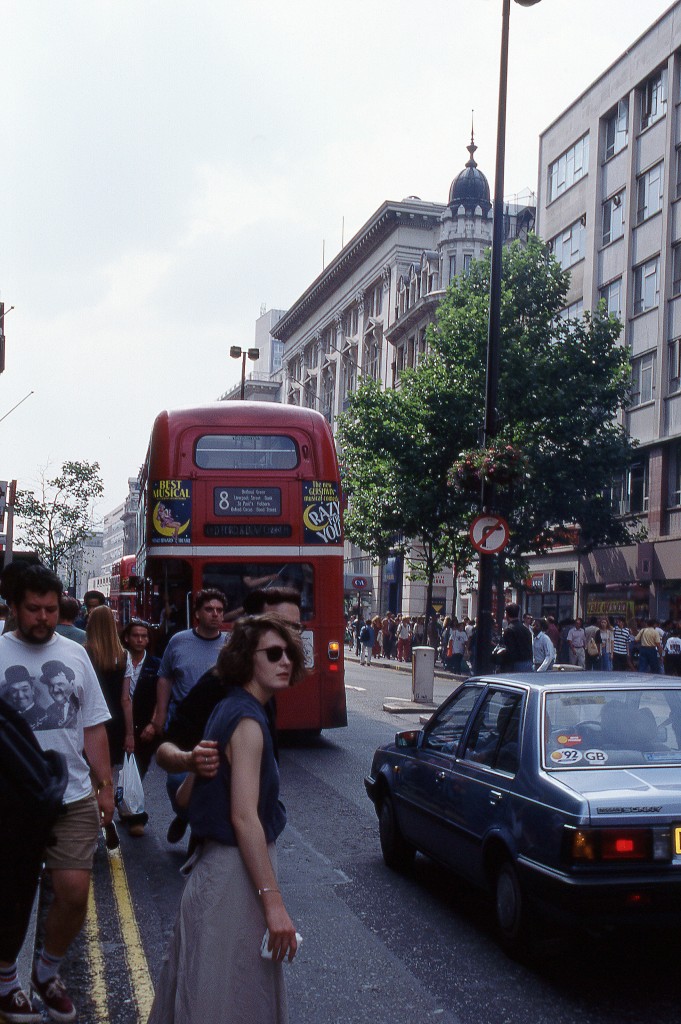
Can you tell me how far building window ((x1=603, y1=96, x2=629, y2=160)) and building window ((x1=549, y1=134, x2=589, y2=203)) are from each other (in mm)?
1218

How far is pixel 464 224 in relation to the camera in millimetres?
56156

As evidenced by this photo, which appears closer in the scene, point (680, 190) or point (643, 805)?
point (643, 805)

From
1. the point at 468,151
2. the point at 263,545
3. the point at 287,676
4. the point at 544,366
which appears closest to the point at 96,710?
the point at 287,676

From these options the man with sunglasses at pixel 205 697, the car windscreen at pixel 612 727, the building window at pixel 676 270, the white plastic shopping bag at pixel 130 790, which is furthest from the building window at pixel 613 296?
the man with sunglasses at pixel 205 697

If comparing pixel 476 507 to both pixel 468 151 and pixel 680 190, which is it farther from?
pixel 468 151

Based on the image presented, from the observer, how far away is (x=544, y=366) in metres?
34.8

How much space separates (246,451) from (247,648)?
10.6 metres

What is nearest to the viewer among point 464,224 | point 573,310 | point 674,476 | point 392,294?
point 674,476

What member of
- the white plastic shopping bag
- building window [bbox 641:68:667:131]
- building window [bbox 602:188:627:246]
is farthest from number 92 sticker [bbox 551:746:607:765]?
building window [bbox 602:188:627:246]

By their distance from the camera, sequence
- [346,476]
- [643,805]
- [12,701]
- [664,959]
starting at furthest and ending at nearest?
[346,476] < [664,959] < [643,805] < [12,701]

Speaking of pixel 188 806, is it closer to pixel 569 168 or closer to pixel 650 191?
pixel 650 191

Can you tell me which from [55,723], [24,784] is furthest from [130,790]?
[24,784]

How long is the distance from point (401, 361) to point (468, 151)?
1065cm

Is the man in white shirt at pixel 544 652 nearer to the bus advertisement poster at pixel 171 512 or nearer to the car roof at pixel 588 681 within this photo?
the bus advertisement poster at pixel 171 512
